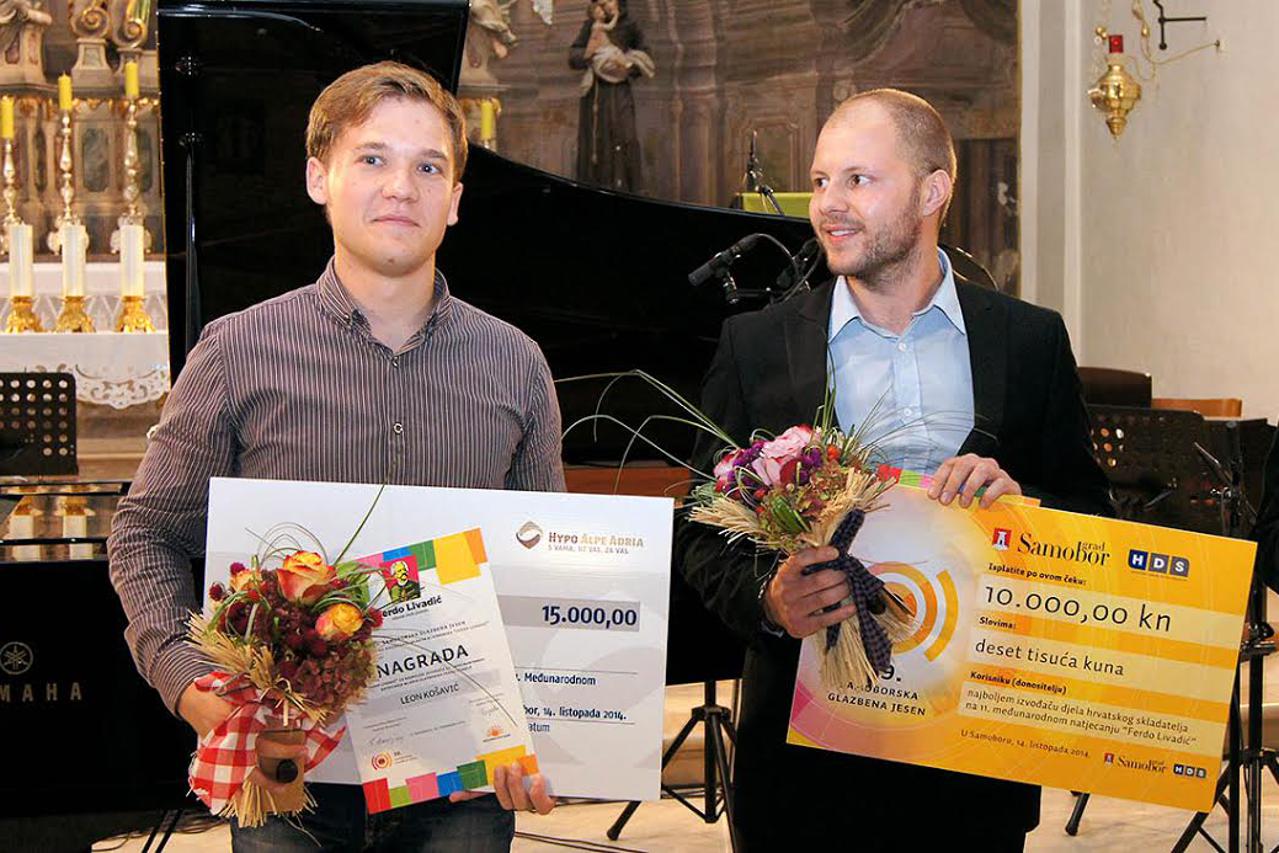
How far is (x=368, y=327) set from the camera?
228 cm

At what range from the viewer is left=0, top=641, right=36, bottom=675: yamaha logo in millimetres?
3135

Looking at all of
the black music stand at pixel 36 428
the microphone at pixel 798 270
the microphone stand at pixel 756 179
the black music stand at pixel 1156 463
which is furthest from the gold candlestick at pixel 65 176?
the black music stand at pixel 1156 463

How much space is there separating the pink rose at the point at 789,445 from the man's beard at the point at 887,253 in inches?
15.5

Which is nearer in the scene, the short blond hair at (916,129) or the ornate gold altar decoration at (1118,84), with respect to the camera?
the short blond hair at (916,129)

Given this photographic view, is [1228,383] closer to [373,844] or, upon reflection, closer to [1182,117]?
[1182,117]

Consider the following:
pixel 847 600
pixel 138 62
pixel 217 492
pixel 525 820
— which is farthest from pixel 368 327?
pixel 138 62

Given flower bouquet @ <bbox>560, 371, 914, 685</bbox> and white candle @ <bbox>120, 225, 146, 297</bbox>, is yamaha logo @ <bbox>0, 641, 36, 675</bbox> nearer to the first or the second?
flower bouquet @ <bbox>560, 371, 914, 685</bbox>

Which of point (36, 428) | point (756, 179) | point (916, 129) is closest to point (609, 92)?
point (756, 179)

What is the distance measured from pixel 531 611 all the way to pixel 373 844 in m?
0.40

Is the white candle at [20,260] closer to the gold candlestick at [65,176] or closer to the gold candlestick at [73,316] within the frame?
the gold candlestick at [73,316]

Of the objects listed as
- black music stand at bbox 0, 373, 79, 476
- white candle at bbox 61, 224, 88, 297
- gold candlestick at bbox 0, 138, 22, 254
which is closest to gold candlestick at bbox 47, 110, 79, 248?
gold candlestick at bbox 0, 138, 22, 254

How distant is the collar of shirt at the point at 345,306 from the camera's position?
2.27 metres

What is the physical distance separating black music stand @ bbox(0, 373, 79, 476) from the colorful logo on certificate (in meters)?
2.91

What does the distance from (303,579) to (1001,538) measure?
1000mm
